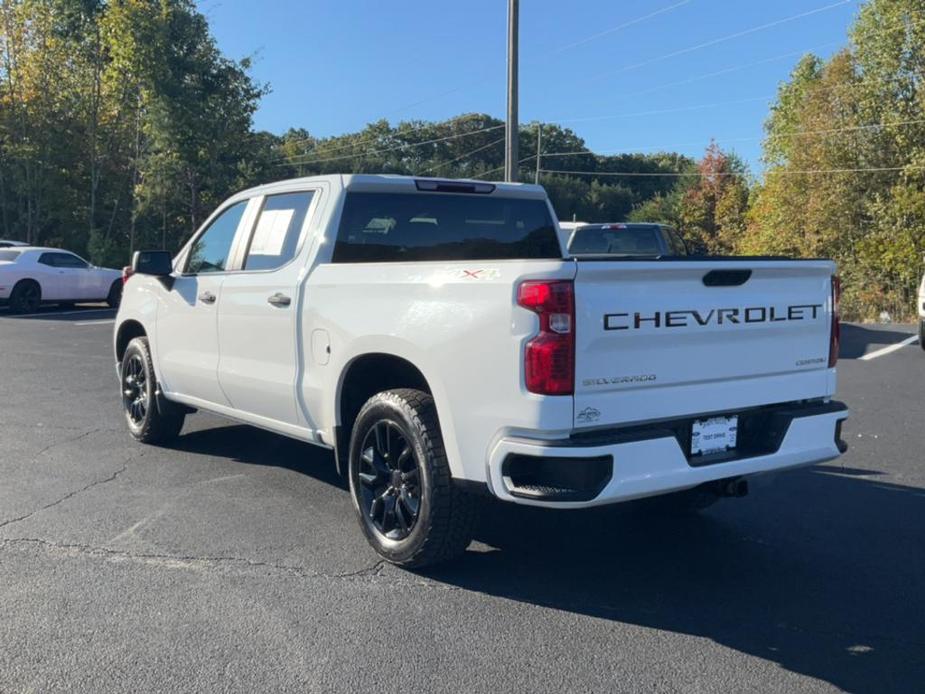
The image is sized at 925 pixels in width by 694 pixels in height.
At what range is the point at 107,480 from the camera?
6016 millimetres

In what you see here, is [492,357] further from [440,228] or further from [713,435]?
[440,228]

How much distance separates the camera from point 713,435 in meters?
4.11

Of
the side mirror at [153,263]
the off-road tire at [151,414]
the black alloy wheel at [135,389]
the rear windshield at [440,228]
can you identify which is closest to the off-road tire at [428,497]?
the rear windshield at [440,228]

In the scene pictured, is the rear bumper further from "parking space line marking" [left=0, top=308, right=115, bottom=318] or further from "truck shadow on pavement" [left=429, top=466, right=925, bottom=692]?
"parking space line marking" [left=0, top=308, right=115, bottom=318]

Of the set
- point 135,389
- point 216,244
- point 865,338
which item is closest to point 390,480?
point 216,244

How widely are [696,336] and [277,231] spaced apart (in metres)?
2.79

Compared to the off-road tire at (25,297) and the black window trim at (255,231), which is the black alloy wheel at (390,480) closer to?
the black window trim at (255,231)

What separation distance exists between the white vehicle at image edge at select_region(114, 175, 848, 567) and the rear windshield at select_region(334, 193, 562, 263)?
0.04 ft

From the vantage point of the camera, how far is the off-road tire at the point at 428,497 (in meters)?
4.12

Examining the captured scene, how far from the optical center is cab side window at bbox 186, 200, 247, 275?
6062 millimetres

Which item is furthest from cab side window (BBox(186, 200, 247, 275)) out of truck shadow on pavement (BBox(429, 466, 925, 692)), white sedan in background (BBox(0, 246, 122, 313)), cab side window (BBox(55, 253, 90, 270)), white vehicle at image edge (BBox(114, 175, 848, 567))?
cab side window (BBox(55, 253, 90, 270))

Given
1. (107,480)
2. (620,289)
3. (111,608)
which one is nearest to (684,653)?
(620,289)

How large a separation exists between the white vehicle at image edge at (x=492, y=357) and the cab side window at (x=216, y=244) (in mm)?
150

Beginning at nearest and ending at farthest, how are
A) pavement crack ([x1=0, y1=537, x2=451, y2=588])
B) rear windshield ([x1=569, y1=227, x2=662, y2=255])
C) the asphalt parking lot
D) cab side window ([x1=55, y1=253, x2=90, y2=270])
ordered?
the asphalt parking lot
pavement crack ([x1=0, y1=537, x2=451, y2=588])
rear windshield ([x1=569, y1=227, x2=662, y2=255])
cab side window ([x1=55, y1=253, x2=90, y2=270])
